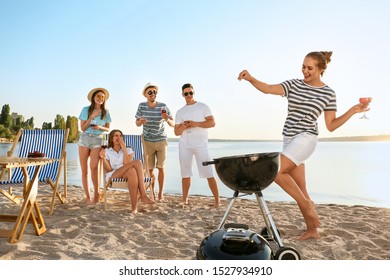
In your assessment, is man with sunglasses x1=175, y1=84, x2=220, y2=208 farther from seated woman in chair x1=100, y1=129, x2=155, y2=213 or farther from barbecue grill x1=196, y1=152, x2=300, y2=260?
barbecue grill x1=196, y1=152, x2=300, y2=260

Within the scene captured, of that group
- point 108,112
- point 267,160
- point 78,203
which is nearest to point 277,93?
point 267,160

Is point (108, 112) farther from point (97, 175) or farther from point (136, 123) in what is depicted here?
point (97, 175)

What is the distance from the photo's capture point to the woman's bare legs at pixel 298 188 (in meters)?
3.11

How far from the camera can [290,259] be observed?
8.14 feet

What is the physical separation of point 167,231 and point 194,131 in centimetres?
157

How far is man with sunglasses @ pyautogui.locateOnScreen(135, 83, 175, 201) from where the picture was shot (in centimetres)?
517

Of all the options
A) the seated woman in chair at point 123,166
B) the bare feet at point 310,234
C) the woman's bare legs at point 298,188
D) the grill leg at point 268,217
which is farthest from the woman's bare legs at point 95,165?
the grill leg at point 268,217

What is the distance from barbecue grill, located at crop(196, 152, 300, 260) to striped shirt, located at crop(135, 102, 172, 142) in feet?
9.13

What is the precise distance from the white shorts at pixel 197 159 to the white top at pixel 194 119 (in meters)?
0.07

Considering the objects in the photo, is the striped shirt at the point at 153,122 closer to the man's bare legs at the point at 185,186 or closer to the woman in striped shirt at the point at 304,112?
the man's bare legs at the point at 185,186

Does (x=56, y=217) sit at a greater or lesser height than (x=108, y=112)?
lesser

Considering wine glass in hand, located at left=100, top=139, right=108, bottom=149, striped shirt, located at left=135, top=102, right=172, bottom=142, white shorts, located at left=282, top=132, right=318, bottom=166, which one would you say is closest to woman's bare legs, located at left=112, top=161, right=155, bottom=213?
wine glass in hand, located at left=100, top=139, right=108, bottom=149
